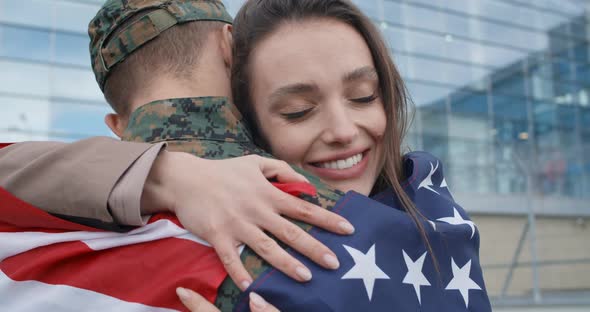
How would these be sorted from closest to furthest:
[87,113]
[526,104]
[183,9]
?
[183,9] < [87,113] < [526,104]

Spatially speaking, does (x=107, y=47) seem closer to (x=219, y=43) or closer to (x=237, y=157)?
(x=219, y=43)

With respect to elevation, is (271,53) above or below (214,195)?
above

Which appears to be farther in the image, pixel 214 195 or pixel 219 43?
pixel 219 43

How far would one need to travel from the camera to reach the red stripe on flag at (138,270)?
115cm

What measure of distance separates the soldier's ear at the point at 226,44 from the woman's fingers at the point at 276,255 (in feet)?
1.87

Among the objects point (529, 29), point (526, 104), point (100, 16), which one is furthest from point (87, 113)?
point (529, 29)

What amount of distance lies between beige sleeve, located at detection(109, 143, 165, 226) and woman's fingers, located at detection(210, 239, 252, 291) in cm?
17

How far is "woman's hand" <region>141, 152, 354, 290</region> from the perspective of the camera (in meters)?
1.13

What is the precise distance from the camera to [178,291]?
1134 millimetres

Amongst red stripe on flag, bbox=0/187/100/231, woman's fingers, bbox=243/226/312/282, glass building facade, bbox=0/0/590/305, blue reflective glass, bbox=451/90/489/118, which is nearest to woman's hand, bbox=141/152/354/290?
woman's fingers, bbox=243/226/312/282

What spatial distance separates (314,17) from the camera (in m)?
1.59

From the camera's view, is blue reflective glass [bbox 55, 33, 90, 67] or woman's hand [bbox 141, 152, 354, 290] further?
blue reflective glass [bbox 55, 33, 90, 67]

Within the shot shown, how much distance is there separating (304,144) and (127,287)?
1.96 ft

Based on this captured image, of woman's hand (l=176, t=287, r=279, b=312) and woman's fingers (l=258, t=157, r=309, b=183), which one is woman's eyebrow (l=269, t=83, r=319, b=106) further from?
woman's hand (l=176, t=287, r=279, b=312)
